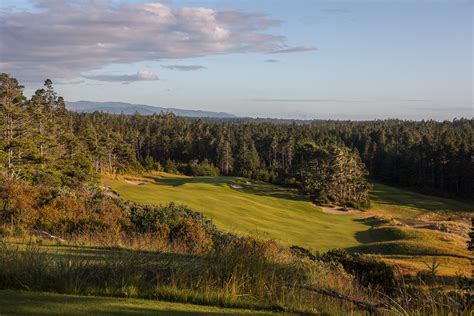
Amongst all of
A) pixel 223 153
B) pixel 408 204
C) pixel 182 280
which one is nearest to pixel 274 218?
pixel 408 204

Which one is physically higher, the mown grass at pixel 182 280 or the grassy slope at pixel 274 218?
the mown grass at pixel 182 280

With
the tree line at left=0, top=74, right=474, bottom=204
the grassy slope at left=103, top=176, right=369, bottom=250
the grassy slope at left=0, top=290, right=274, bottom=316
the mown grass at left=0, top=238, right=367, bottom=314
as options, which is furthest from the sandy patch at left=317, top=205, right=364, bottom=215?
the grassy slope at left=0, top=290, right=274, bottom=316

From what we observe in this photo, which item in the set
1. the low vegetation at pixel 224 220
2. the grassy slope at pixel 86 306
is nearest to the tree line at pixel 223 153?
the low vegetation at pixel 224 220

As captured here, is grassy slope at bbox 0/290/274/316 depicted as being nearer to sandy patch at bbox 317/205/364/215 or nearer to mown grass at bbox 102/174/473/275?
mown grass at bbox 102/174/473/275

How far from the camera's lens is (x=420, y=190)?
105188 millimetres

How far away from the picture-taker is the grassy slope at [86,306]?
19.4 feet

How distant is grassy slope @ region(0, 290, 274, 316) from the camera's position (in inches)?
233

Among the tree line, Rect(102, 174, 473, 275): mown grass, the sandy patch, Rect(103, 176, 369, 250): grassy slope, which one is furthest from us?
the sandy patch

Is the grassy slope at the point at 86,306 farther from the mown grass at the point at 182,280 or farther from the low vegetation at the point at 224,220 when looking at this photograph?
the mown grass at the point at 182,280

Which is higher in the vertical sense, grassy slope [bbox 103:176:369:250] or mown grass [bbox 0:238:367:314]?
mown grass [bbox 0:238:367:314]

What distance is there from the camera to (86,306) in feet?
20.3

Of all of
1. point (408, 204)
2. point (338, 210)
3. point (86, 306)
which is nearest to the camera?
point (86, 306)

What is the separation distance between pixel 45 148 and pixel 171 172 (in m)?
59.8

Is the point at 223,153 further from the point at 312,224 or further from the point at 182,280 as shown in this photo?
the point at 182,280
